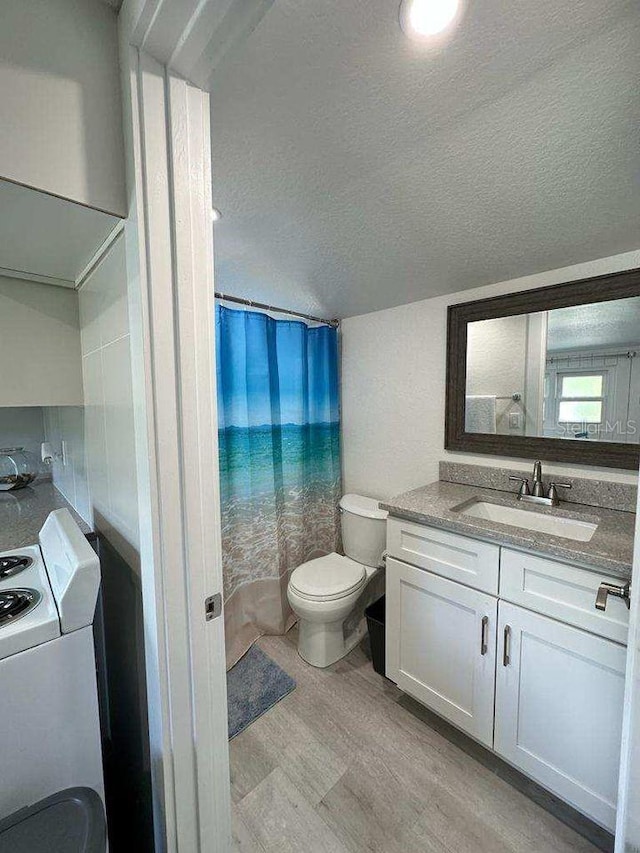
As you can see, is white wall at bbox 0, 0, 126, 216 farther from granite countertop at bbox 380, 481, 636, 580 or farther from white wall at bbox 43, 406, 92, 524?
granite countertop at bbox 380, 481, 636, 580

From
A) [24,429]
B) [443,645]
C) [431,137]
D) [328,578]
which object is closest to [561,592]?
[443,645]

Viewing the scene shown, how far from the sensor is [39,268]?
1054 mm

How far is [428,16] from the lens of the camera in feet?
2.02

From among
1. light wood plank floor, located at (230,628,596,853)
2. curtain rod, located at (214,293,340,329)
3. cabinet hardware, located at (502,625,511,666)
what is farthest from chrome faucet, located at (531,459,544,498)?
curtain rod, located at (214,293,340,329)

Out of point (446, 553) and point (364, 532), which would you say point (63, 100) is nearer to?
point (446, 553)

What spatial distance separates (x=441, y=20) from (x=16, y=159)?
0.78m

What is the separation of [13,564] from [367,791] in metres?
1.44

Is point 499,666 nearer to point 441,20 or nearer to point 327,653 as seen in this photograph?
point 327,653

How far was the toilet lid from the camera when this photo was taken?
1740 mm

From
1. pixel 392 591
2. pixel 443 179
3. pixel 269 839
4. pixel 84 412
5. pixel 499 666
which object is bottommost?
pixel 269 839

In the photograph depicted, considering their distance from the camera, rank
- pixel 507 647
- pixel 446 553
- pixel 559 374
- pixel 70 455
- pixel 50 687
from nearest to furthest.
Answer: pixel 50 687 < pixel 507 647 < pixel 446 553 < pixel 70 455 < pixel 559 374

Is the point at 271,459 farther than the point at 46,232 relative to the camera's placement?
Yes

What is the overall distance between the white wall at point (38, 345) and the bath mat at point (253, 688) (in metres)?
1.53

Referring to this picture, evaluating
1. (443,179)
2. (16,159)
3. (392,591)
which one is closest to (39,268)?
(16,159)
